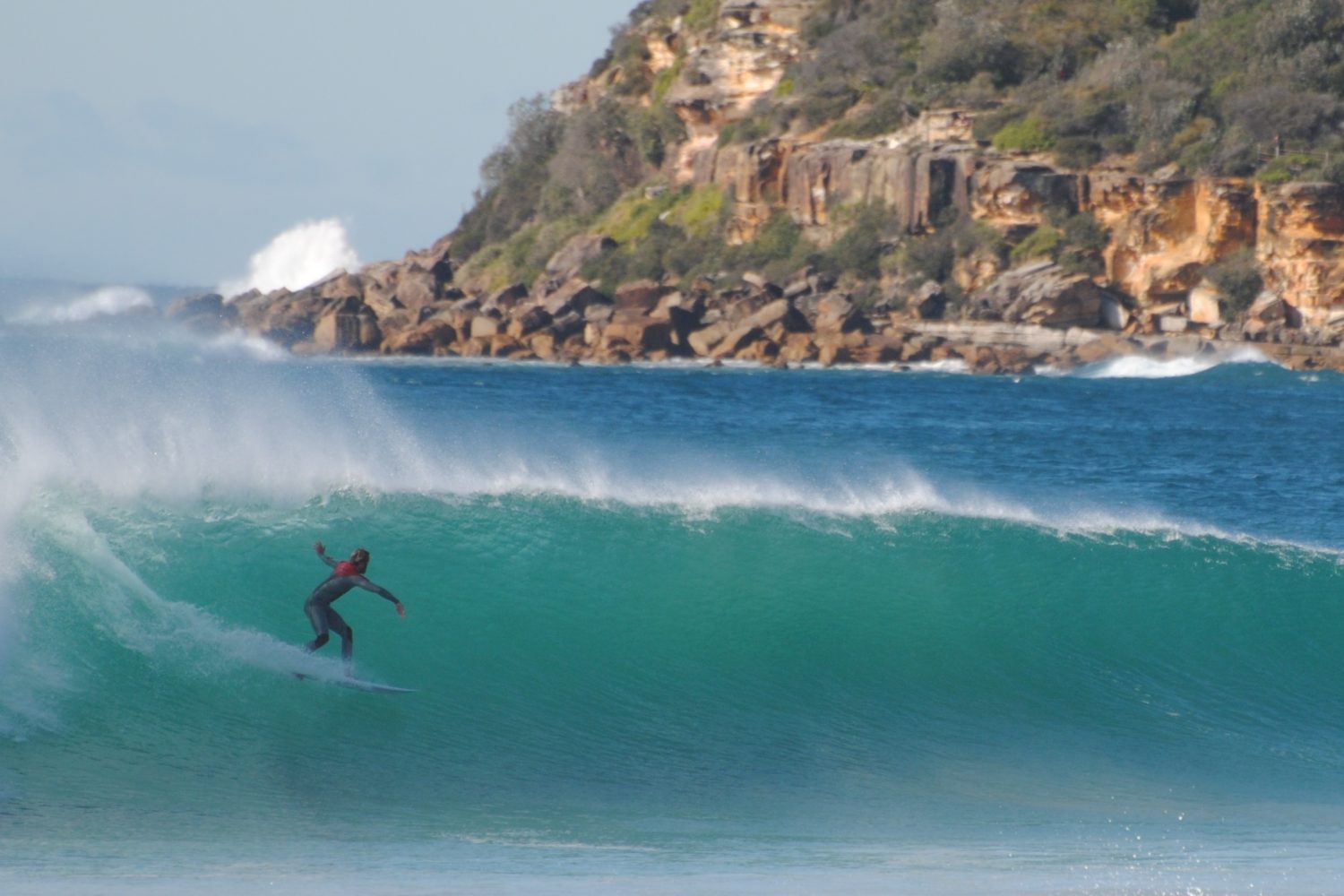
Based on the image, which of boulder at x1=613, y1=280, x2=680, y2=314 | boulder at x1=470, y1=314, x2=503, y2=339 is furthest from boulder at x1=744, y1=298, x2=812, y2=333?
boulder at x1=470, y1=314, x2=503, y2=339

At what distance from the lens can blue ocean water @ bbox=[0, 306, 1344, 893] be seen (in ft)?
28.1

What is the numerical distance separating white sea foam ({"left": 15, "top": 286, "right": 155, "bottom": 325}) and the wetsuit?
68786 millimetres

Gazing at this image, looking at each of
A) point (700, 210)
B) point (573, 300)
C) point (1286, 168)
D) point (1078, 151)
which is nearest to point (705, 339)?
point (573, 300)

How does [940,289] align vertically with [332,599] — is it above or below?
below

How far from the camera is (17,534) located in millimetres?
11594

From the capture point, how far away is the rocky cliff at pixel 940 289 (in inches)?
1928

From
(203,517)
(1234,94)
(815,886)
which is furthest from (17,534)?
(1234,94)

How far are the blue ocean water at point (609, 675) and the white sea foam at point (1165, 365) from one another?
29172 millimetres

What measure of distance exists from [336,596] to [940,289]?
44140mm

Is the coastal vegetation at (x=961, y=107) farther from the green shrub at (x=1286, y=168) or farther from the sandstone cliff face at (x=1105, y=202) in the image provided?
the sandstone cliff face at (x=1105, y=202)

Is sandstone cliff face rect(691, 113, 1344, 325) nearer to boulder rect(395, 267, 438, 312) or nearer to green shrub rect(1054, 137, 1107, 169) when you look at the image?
green shrub rect(1054, 137, 1107, 169)

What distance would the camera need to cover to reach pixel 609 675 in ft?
38.8

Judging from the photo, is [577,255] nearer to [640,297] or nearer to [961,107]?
[640,297]

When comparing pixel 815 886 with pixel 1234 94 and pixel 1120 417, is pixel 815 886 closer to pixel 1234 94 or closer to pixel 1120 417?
pixel 1120 417
